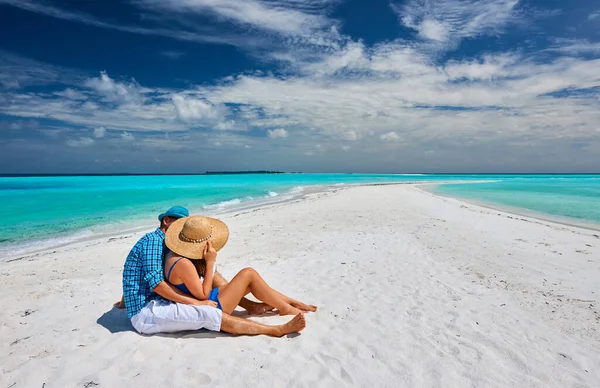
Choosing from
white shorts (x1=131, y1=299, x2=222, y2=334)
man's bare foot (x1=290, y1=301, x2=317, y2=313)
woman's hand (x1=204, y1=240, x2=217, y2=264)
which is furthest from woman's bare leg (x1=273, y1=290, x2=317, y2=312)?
woman's hand (x1=204, y1=240, x2=217, y2=264)

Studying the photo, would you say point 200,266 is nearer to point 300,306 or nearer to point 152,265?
point 152,265

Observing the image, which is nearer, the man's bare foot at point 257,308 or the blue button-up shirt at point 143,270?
the blue button-up shirt at point 143,270

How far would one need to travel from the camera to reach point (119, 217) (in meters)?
17.5

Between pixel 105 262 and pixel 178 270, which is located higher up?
pixel 178 270

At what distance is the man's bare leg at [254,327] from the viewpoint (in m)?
4.10

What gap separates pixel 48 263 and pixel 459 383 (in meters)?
8.91

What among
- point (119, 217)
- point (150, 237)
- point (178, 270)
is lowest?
point (119, 217)

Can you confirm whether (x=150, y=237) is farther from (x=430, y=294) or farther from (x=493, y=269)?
(x=493, y=269)

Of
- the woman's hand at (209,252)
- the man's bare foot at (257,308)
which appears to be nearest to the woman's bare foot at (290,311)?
the man's bare foot at (257,308)

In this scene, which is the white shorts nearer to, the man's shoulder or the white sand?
the white sand

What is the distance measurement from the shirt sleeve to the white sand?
702 millimetres

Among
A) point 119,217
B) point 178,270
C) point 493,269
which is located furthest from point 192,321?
point 119,217

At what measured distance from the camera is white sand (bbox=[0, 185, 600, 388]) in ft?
11.2

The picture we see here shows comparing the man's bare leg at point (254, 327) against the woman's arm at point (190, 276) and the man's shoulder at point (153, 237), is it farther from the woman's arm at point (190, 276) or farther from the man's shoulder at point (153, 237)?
the man's shoulder at point (153, 237)
